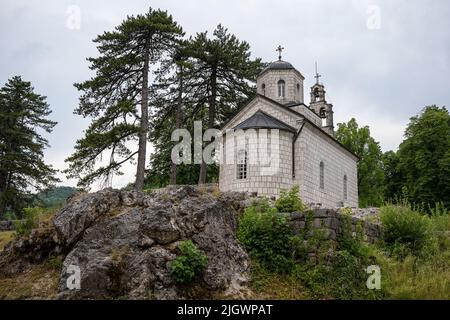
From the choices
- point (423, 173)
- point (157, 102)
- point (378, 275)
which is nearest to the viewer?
point (378, 275)

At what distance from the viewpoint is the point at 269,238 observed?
978 centimetres

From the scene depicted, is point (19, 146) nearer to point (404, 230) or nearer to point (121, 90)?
point (121, 90)

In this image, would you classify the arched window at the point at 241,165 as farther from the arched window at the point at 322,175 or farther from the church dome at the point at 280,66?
the church dome at the point at 280,66

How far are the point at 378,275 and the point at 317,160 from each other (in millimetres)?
13822

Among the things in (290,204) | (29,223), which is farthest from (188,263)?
(29,223)

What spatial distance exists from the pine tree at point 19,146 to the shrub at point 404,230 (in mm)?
23088

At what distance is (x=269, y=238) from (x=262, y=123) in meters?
11.6

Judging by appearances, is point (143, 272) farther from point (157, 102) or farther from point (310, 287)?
point (157, 102)

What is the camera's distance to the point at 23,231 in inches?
441

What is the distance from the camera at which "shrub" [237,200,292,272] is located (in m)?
9.52
